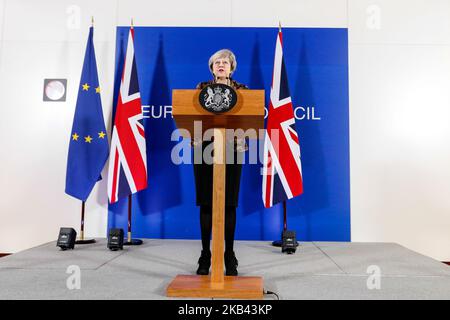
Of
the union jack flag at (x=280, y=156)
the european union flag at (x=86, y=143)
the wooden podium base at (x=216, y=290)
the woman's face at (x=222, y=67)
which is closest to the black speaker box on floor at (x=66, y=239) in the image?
the european union flag at (x=86, y=143)

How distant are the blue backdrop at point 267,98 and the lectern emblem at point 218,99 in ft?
5.76

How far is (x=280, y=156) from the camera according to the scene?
279 cm

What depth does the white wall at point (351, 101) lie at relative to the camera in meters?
3.12

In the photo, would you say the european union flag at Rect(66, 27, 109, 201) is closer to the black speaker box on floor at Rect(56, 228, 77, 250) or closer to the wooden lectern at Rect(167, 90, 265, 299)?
the black speaker box on floor at Rect(56, 228, 77, 250)

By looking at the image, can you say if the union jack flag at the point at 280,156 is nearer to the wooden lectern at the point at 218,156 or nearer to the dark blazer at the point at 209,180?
the dark blazer at the point at 209,180

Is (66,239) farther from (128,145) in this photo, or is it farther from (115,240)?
(128,145)

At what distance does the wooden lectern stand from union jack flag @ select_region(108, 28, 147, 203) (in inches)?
55.2

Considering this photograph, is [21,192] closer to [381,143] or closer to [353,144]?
[353,144]

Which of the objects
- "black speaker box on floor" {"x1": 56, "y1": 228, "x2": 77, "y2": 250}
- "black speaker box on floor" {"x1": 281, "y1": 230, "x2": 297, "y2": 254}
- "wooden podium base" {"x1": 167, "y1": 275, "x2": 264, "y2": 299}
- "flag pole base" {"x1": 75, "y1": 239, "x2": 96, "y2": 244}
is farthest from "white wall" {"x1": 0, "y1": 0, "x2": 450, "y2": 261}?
"wooden podium base" {"x1": 167, "y1": 275, "x2": 264, "y2": 299}

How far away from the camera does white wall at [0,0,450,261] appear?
3119mm

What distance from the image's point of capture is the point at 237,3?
3301 mm

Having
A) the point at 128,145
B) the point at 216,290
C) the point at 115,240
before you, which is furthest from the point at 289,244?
the point at 128,145

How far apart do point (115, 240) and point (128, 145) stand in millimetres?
789
